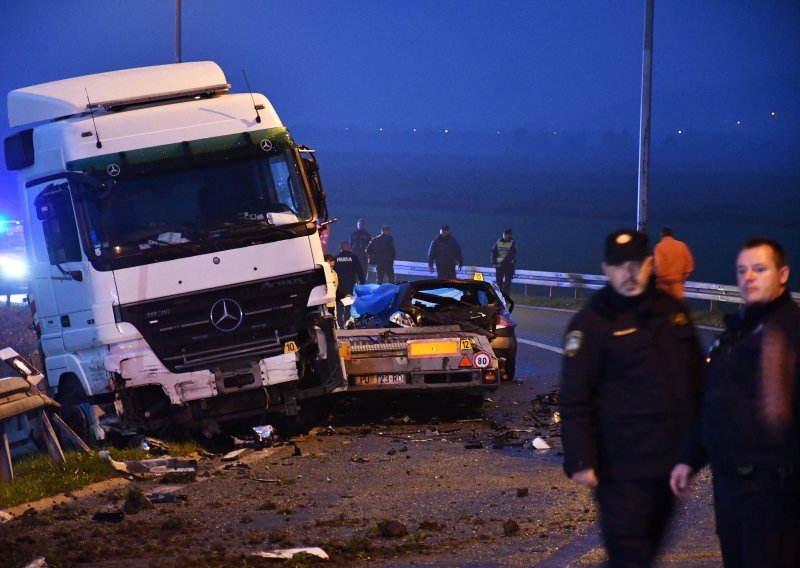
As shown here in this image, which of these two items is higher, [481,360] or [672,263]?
[672,263]

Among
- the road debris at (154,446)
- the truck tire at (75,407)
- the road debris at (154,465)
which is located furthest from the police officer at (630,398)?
the truck tire at (75,407)

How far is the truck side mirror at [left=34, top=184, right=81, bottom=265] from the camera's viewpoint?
11125 millimetres

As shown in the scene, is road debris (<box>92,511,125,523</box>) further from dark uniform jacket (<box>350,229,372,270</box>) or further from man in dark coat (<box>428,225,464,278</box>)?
dark uniform jacket (<box>350,229,372,270</box>)

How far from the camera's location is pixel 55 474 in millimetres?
10031

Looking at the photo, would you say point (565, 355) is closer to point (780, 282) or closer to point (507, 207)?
point (780, 282)

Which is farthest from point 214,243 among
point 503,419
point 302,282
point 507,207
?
point 507,207

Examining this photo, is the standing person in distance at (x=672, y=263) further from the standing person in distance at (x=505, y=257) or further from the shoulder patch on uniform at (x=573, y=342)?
the shoulder patch on uniform at (x=573, y=342)

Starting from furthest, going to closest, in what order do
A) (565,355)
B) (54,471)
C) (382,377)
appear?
1. (382,377)
2. (54,471)
3. (565,355)

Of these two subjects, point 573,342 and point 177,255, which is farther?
point 177,255

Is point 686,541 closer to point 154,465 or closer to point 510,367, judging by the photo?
point 154,465

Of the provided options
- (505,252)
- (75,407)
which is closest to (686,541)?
(75,407)

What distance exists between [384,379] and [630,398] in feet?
24.4

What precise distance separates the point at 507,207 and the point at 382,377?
275ft

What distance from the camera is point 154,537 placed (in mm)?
7773
